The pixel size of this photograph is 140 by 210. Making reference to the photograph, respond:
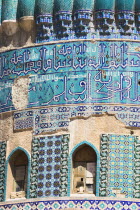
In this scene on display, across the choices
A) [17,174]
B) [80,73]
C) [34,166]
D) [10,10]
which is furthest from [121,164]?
[10,10]

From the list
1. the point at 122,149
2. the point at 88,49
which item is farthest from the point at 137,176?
the point at 88,49

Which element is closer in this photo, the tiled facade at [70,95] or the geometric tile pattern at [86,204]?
the geometric tile pattern at [86,204]

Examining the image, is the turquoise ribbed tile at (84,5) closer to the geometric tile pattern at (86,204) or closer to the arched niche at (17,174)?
the arched niche at (17,174)

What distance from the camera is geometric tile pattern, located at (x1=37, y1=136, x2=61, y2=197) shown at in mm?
20516

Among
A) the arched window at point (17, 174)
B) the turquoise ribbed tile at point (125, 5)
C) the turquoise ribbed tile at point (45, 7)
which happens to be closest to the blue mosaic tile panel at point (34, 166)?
the arched window at point (17, 174)

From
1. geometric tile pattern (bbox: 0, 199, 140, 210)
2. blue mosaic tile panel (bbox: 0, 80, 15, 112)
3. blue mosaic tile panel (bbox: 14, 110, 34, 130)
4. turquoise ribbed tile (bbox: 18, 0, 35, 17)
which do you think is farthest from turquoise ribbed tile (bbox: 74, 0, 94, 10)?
geometric tile pattern (bbox: 0, 199, 140, 210)

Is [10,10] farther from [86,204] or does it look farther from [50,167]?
[86,204]

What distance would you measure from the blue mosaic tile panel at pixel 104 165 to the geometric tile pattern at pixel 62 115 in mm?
392

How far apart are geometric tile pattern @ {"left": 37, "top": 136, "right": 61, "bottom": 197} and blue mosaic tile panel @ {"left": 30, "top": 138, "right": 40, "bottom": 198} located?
0.05 meters

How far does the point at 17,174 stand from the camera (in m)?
21.0

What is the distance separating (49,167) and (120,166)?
1000mm

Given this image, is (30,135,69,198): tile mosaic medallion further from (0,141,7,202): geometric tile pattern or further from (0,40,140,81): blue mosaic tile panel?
(0,40,140,81): blue mosaic tile panel

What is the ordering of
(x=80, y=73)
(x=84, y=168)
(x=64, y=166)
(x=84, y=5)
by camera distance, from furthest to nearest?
(x=84, y=5)
(x=80, y=73)
(x=84, y=168)
(x=64, y=166)

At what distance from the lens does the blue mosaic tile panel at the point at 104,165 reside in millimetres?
20344
